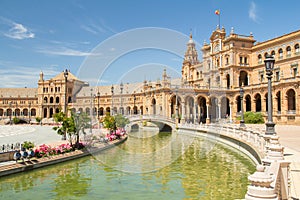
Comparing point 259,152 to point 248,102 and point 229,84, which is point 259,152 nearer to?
point 248,102

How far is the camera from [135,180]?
14516 mm

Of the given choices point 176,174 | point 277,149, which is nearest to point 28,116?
point 176,174

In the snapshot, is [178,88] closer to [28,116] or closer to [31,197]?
[31,197]

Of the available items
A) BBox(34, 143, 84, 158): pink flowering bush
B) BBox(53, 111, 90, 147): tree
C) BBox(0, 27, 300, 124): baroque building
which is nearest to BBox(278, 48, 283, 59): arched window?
BBox(0, 27, 300, 124): baroque building

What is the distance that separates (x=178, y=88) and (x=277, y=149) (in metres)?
43.3

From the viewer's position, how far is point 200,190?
41.4 feet

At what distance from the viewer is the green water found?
40.3 ft

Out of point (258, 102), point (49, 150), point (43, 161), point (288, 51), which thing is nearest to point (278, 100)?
point (258, 102)

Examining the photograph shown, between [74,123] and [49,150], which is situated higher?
[74,123]

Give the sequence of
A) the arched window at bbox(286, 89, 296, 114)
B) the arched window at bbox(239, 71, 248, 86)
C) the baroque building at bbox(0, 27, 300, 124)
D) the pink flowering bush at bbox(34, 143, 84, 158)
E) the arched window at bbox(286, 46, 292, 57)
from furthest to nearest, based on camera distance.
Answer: the arched window at bbox(239, 71, 248, 86) → the arched window at bbox(286, 46, 292, 57) → the baroque building at bbox(0, 27, 300, 124) → the arched window at bbox(286, 89, 296, 114) → the pink flowering bush at bbox(34, 143, 84, 158)

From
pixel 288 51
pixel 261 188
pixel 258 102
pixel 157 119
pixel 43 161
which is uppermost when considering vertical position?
pixel 288 51

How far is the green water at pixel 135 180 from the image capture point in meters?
12.3

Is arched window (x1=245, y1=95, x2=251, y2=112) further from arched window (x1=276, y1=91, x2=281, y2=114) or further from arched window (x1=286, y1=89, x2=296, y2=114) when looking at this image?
arched window (x1=286, y1=89, x2=296, y2=114)

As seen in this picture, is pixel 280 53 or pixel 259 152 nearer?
pixel 259 152
